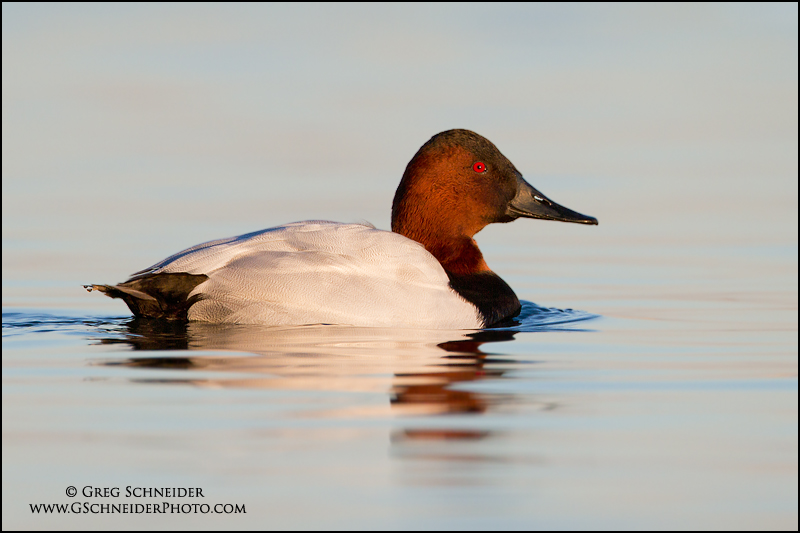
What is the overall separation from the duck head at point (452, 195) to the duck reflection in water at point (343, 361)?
2.71ft

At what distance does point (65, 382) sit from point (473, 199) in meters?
3.22

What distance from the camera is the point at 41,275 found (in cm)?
898

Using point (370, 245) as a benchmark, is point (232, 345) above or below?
below

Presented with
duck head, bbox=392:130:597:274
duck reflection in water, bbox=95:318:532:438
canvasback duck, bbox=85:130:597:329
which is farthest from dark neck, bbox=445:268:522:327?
duck reflection in water, bbox=95:318:532:438

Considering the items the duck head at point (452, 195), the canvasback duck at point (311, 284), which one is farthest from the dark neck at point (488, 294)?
the duck head at point (452, 195)

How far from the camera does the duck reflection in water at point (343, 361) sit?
4.46 meters

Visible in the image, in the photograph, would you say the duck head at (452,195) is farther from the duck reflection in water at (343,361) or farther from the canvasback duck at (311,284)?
the duck reflection in water at (343,361)

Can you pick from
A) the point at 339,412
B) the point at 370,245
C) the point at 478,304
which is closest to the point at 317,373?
the point at 339,412

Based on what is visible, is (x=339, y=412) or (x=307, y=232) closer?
(x=339, y=412)

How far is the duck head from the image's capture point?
23.1 ft

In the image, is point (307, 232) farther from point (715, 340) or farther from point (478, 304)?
point (715, 340)

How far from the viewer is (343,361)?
5207mm

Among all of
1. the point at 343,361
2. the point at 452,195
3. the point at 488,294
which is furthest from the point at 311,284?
the point at 452,195

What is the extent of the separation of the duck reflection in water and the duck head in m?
0.83
